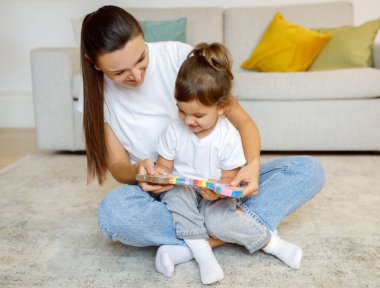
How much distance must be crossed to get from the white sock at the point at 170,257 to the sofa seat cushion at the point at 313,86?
53.6 inches

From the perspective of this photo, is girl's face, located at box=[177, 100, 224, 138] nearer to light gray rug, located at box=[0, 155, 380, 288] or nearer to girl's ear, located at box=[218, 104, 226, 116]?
girl's ear, located at box=[218, 104, 226, 116]

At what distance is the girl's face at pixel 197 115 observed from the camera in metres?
1.21

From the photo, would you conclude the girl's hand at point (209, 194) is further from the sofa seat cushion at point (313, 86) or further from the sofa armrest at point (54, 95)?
the sofa armrest at point (54, 95)

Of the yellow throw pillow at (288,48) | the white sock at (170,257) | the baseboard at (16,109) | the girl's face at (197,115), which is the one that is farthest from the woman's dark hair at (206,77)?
the baseboard at (16,109)

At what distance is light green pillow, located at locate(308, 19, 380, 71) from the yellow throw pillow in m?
0.05

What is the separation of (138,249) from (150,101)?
1.41 ft

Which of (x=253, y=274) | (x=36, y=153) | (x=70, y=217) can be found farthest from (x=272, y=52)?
(x=253, y=274)

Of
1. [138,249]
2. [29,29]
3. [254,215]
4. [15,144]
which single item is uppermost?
[29,29]

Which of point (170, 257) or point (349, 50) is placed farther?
point (349, 50)

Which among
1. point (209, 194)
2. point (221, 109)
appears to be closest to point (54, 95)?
point (221, 109)

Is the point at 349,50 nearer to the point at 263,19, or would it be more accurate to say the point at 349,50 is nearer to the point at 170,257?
the point at 263,19

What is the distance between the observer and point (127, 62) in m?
1.19

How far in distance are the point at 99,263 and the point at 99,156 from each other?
0.30 meters

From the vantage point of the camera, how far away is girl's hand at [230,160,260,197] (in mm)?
1188
